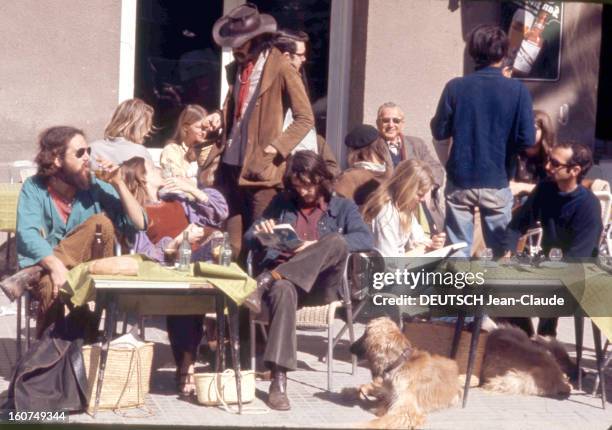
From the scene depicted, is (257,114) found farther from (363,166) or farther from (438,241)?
(438,241)

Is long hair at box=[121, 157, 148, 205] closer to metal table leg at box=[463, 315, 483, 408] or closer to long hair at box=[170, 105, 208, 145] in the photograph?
long hair at box=[170, 105, 208, 145]

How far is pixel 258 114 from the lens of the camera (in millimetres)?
6621

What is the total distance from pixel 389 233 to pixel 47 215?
79.7 inches

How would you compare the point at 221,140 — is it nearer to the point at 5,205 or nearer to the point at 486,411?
the point at 5,205

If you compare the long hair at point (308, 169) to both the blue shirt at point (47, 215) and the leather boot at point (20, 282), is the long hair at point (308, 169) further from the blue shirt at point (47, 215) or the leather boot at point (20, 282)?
the leather boot at point (20, 282)

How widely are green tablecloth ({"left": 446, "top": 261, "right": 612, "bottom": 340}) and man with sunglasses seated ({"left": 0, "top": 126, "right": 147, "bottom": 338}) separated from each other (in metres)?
1.83

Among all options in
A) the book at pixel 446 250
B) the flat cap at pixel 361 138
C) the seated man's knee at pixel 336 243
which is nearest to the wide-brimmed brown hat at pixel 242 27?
the flat cap at pixel 361 138

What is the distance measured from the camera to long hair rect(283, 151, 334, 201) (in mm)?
6191

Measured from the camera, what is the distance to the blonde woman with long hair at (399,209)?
6.86 metres

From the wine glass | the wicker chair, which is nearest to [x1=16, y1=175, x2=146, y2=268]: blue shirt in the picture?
the wicker chair

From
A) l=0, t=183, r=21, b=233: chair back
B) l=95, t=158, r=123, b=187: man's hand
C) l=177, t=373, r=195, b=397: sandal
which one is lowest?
l=177, t=373, r=195, b=397: sandal

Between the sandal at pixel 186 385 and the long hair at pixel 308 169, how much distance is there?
118 centimetres

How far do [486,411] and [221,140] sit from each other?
2.25 metres

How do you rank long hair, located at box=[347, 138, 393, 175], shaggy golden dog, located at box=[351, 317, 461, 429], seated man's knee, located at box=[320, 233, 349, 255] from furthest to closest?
long hair, located at box=[347, 138, 393, 175], seated man's knee, located at box=[320, 233, 349, 255], shaggy golden dog, located at box=[351, 317, 461, 429]
